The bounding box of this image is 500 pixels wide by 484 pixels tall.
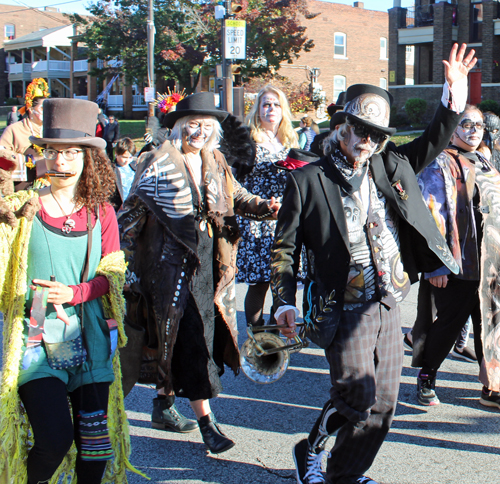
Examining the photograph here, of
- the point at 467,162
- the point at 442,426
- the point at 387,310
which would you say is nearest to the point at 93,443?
the point at 387,310

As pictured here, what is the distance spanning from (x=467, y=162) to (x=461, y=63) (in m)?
1.39

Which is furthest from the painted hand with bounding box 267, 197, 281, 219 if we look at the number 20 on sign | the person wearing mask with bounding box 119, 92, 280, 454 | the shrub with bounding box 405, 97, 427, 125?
the shrub with bounding box 405, 97, 427, 125

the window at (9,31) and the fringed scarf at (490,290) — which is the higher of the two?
the window at (9,31)

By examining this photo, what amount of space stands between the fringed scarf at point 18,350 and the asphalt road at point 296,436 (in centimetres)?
69

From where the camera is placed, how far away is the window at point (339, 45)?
44969 millimetres

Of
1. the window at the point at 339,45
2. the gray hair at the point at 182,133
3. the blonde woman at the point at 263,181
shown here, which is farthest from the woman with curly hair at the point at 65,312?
the window at the point at 339,45

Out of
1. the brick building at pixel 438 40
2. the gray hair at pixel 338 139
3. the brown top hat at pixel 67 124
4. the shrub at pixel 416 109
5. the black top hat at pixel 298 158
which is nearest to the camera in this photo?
the brown top hat at pixel 67 124

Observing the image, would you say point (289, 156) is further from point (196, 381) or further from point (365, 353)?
point (365, 353)

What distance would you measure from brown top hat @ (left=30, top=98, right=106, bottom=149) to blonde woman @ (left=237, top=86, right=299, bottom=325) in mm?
2555

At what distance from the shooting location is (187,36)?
3127 cm

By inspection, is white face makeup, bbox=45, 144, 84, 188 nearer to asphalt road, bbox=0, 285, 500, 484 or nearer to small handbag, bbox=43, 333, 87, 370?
small handbag, bbox=43, 333, 87, 370

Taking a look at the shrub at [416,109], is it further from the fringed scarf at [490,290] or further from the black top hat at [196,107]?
the black top hat at [196,107]

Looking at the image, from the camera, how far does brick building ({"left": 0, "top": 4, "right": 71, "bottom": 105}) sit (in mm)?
61750

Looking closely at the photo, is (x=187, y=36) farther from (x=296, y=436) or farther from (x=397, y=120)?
(x=296, y=436)
